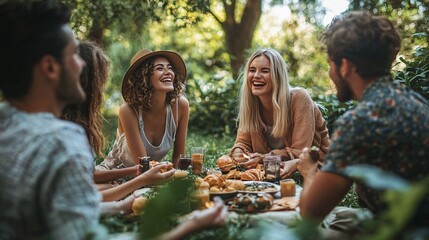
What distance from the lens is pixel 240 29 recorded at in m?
12.7

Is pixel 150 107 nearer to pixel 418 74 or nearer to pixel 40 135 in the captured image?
pixel 40 135

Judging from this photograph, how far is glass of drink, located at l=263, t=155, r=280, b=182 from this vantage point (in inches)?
145

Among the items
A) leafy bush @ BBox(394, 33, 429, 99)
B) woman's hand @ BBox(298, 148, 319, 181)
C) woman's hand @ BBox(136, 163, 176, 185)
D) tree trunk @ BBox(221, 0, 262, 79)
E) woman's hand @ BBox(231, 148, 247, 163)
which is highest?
tree trunk @ BBox(221, 0, 262, 79)

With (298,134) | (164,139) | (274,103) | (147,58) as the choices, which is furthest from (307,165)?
(147,58)

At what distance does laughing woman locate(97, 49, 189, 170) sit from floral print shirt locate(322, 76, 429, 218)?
106 inches

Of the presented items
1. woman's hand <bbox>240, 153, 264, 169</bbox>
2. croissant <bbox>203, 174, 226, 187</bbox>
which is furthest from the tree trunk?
croissant <bbox>203, 174, 226, 187</bbox>

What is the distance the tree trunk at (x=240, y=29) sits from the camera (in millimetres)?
12500

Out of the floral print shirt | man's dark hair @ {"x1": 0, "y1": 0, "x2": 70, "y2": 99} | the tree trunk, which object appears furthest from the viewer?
the tree trunk

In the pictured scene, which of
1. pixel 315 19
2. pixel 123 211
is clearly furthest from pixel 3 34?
pixel 315 19

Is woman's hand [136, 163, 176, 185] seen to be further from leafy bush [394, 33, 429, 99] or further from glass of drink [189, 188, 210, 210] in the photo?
leafy bush [394, 33, 429, 99]

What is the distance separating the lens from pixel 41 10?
6.54ft

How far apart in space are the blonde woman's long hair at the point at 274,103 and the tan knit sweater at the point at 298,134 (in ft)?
0.23

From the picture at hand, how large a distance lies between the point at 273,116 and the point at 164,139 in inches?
45.2

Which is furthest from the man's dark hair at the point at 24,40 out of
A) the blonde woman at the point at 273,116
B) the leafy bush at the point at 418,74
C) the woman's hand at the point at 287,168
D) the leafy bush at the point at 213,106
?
the leafy bush at the point at 213,106
